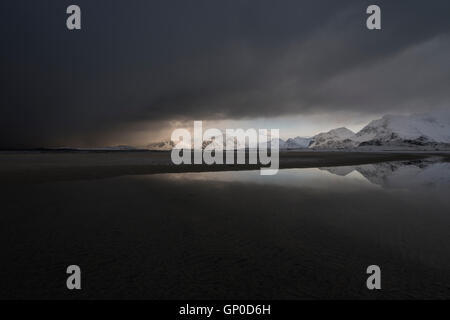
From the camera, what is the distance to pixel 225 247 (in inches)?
243

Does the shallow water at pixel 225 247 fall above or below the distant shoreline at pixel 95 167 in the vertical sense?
below

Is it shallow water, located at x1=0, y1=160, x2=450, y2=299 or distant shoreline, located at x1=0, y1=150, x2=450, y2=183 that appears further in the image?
distant shoreline, located at x1=0, y1=150, x2=450, y2=183

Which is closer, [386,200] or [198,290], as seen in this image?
[198,290]

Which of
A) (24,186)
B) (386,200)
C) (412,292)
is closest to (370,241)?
(412,292)

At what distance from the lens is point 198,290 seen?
4238mm

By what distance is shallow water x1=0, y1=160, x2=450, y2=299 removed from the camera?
4.31 m

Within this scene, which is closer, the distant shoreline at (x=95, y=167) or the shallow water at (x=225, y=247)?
the shallow water at (x=225, y=247)

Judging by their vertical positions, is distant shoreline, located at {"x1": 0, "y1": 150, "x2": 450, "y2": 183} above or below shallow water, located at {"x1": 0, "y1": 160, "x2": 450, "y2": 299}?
above

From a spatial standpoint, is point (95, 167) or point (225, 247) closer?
point (225, 247)

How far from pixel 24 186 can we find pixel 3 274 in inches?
531

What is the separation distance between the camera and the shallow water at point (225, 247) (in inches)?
170

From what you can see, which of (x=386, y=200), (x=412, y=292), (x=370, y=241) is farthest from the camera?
(x=386, y=200)

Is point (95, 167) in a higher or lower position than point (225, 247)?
higher

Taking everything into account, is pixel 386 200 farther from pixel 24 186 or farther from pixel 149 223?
pixel 24 186
